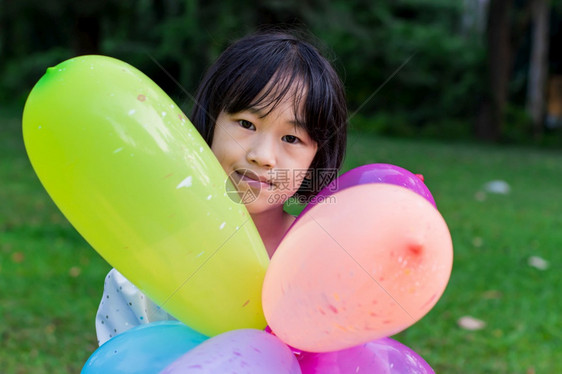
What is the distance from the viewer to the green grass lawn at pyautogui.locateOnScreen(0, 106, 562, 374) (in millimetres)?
2697

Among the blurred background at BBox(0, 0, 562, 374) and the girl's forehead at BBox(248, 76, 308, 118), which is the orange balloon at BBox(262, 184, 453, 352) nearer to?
the girl's forehead at BBox(248, 76, 308, 118)

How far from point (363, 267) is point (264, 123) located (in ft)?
1.90

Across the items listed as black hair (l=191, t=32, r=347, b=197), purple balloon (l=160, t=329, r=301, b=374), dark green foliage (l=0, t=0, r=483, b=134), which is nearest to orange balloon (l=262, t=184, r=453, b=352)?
purple balloon (l=160, t=329, r=301, b=374)

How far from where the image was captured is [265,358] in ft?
3.23

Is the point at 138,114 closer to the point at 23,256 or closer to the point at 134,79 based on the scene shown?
the point at 134,79

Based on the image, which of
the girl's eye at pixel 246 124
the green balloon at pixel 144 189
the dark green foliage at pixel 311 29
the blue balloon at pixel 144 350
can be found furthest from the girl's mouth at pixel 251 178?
the dark green foliage at pixel 311 29

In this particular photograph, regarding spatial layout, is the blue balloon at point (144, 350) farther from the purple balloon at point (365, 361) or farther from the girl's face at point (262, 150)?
the girl's face at point (262, 150)

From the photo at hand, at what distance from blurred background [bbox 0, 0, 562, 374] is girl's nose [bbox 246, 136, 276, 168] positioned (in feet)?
1.34

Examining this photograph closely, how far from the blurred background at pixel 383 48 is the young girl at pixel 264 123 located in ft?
25.9

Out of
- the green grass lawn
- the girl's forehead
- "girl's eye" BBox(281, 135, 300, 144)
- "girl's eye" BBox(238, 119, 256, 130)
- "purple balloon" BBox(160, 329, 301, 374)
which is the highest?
the girl's forehead

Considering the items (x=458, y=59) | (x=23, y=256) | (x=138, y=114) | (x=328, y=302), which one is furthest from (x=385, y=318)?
(x=458, y=59)

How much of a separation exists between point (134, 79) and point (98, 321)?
0.79 m

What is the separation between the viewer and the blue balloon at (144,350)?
108cm

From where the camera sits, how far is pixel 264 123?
138cm
